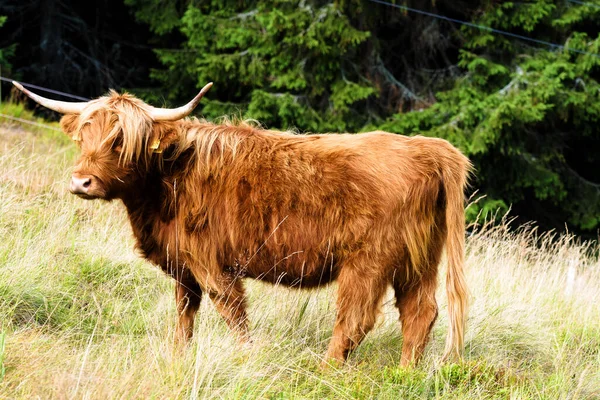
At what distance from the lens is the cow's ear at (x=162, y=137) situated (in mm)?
4359

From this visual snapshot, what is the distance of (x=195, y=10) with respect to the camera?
445 inches

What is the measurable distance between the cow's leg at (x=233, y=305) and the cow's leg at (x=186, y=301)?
0.22m

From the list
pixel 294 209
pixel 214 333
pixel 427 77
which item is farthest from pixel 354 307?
pixel 427 77

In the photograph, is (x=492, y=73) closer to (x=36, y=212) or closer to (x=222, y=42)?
(x=222, y=42)

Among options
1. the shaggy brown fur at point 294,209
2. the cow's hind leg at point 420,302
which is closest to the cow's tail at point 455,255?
the shaggy brown fur at point 294,209

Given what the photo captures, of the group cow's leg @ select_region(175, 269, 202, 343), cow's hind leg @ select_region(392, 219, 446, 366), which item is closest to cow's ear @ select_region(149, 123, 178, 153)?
cow's leg @ select_region(175, 269, 202, 343)

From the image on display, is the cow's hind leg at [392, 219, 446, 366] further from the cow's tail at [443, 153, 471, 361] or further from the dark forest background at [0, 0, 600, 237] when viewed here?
the dark forest background at [0, 0, 600, 237]

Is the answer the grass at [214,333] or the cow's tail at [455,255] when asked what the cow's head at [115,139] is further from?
the cow's tail at [455,255]

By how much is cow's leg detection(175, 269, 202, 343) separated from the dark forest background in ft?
18.6

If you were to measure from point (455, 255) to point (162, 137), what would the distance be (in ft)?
5.61

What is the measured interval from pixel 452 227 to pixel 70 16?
457 inches

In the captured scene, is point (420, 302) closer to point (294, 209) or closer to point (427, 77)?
point (294, 209)

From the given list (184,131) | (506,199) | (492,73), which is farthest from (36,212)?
(506,199)

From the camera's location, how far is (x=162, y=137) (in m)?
4.40
